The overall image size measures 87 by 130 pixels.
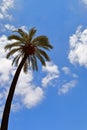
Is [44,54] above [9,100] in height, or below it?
above

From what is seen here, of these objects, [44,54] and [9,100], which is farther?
[44,54]

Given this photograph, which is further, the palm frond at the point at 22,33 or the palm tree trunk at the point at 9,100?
the palm frond at the point at 22,33

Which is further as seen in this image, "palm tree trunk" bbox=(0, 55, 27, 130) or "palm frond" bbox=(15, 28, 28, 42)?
"palm frond" bbox=(15, 28, 28, 42)

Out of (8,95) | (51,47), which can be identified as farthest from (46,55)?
(8,95)

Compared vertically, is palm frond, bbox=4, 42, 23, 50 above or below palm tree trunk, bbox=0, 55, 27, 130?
above

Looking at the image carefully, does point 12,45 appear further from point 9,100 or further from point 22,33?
point 9,100

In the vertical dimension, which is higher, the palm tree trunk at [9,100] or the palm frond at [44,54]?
the palm frond at [44,54]

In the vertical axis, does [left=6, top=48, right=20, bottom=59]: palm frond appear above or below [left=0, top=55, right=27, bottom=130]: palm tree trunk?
above

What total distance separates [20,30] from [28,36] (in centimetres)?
125

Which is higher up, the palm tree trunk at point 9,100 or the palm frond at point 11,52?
the palm frond at point 11,52

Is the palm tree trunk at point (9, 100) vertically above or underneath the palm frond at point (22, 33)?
underneath

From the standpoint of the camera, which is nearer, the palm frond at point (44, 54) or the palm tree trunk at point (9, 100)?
the palm tree trunk at point (9, 100)

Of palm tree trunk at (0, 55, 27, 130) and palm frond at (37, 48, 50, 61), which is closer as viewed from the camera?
palm tree trunk at (0, 55, 27, 130)

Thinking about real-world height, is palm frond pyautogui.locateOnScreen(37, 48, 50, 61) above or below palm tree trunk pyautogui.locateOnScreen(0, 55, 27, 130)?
above
